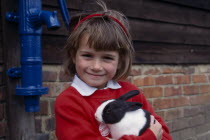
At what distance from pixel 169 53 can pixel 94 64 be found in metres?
1.73

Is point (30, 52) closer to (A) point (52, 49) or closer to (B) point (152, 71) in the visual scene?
(A) point (52, 49)

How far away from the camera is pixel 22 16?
1.72m

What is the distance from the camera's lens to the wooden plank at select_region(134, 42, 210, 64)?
2.76m

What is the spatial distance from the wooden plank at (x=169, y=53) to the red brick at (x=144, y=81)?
0.15m

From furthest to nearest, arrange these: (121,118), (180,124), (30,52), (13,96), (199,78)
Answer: (199,78) → (180,124) → (13,96) → (30,52) → (121,118)

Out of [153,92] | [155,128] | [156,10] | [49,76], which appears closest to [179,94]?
[153,92]

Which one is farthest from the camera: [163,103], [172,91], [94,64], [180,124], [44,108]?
[180,124]

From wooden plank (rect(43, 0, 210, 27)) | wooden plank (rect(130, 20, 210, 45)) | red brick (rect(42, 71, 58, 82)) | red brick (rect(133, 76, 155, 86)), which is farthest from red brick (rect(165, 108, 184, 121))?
red brick (rect(42, 71, 58, 82))

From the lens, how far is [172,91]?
10.2ft

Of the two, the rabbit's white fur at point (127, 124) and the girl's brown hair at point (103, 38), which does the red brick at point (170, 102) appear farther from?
the rabbit's white fur at point (127, 124)

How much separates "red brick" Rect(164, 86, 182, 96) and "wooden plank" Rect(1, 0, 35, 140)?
1558mm

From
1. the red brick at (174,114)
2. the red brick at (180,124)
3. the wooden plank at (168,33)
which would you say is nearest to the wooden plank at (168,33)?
the wooden plank at (168,33)

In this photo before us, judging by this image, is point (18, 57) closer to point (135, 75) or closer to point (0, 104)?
point (0, 104)

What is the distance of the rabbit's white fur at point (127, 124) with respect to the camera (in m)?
1.35
